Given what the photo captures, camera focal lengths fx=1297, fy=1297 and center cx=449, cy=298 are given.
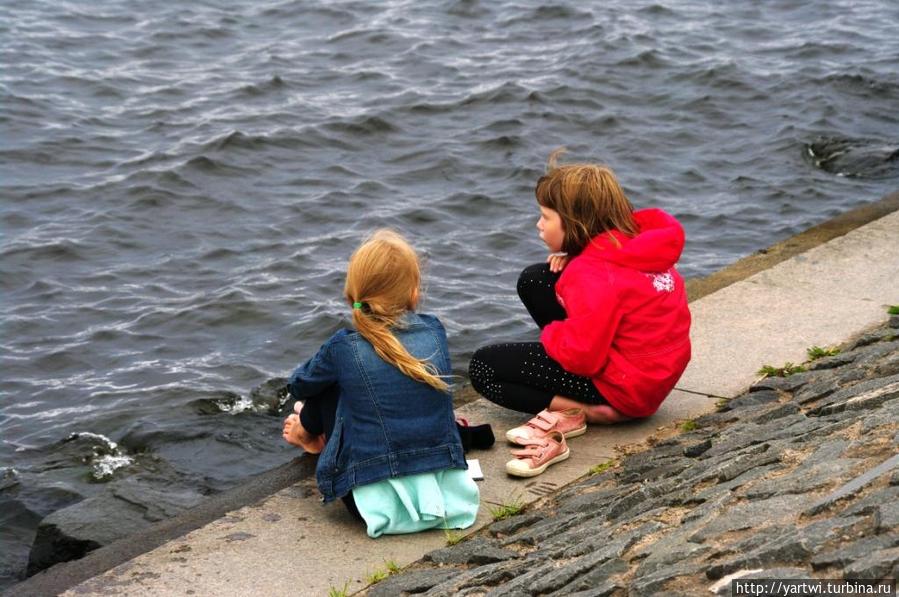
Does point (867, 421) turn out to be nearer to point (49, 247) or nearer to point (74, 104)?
point (49, 247)

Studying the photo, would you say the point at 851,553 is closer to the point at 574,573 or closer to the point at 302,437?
the point at 574,573

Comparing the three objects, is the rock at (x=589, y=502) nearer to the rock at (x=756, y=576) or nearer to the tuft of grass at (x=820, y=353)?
the rock at (x=756, y=576)

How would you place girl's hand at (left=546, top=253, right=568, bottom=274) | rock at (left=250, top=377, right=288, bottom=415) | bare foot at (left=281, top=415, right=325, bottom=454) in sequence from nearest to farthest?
bare foot at (left=281, top=415, right=325, bottom=454) < girl's hand at (left=546, top=253, right=568, bottom=274) < rock at (left=250, top=377, right=288, bottom=415)

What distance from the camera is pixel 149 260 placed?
9758 mm

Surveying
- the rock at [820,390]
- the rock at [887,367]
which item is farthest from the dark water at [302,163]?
the rock at [887,367]

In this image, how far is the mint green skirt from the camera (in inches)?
183

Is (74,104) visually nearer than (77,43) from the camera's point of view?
Yes

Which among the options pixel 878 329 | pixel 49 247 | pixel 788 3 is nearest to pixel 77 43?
pixel 49 247

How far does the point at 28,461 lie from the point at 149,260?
116 inches

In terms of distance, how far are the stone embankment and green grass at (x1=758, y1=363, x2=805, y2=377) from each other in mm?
291

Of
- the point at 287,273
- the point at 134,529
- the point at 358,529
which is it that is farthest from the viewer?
the point at 287,273

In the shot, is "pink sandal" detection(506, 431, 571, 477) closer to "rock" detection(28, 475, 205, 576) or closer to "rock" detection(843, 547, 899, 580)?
"rock" detection(28, 475, 205, 576)

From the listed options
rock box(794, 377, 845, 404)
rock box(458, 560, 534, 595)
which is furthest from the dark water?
rock box(794, 377, 845, 404)

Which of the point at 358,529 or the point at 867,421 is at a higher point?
the point at 867,421
